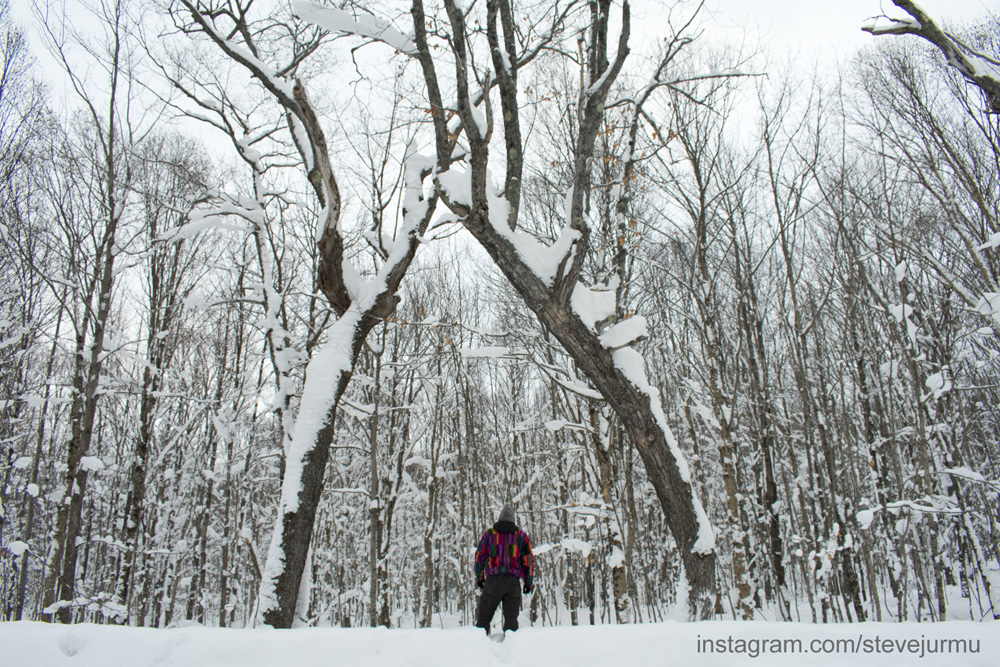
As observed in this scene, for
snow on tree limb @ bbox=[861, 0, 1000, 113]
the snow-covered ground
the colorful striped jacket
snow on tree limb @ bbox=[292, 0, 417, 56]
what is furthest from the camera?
the colorful striped jacket

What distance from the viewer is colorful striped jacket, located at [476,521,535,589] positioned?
464cm

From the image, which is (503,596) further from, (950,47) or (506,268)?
(950,47)

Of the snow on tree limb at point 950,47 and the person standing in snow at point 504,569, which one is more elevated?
the snow on tree limb at point 950,47

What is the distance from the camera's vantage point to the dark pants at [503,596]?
4520mm

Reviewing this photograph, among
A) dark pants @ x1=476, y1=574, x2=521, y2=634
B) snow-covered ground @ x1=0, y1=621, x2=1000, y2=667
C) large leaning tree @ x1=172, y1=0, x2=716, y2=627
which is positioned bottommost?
dark pants @ x1=476, y1=574, x2=521, y2=634

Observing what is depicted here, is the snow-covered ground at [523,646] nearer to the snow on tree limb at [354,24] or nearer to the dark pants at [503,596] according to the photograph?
the dark pants at [503,596]

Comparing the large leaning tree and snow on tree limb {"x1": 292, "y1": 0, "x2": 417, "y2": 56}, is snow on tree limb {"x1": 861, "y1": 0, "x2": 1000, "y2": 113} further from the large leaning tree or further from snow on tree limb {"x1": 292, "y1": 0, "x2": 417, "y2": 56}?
snow on tree limb {"x1": 292, "y1": 0, "x2": 417, "y2": 56}

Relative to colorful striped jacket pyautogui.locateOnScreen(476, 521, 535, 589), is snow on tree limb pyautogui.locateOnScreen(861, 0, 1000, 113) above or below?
above

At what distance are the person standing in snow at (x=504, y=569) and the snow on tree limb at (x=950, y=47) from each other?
5151 millimetres

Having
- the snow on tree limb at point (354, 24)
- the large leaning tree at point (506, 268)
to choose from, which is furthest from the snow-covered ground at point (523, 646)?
the snow on tree limb at point (354, 24)

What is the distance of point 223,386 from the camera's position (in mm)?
11641

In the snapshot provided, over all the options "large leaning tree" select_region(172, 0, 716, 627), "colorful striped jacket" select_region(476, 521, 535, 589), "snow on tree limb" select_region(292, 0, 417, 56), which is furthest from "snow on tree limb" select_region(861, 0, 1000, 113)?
"colorful striped jacket" select_region(476, 521, 535, 589)

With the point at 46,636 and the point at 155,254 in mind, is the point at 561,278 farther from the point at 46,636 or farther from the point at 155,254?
the point at 155,254

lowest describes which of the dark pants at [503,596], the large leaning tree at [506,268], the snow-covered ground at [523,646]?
the dark pants at [503,596]
